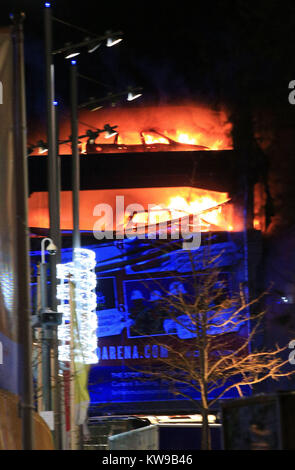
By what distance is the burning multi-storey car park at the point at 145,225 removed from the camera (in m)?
42.9

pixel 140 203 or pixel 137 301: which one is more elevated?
pixel 140 203

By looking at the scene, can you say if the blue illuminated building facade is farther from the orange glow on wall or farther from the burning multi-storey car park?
the orange glow on wall

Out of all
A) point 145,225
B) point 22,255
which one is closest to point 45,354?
point 22,255

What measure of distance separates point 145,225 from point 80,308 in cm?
2504

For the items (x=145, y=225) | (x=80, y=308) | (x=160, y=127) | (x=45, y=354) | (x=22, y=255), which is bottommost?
(x=45, y=354)

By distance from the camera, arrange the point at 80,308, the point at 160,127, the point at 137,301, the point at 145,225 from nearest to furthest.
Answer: the point at 80,308 → the point at 137,301 → the point at 145,225 → the point at 160,127

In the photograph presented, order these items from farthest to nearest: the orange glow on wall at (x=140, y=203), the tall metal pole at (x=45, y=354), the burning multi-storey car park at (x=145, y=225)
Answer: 1. the orange glow on wall at (x=140, y=203)
2. the burning multi-storey car park at (x=145, y=225)
3. the tall metal pole at (x=45, y=354)

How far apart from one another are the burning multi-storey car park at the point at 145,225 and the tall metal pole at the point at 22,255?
93.6 feet

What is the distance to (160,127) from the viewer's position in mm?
47438

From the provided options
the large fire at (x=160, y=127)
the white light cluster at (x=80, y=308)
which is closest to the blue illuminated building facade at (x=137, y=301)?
the large fire at (x=160, y=127)

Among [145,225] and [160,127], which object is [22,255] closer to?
[145,225]

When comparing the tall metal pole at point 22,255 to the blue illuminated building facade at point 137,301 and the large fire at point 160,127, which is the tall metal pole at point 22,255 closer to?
the blue illuminated building facade at point 137,301

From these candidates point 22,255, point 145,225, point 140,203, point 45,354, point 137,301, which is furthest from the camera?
point 140,203

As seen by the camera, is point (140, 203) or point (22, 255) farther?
point (140, 203)
